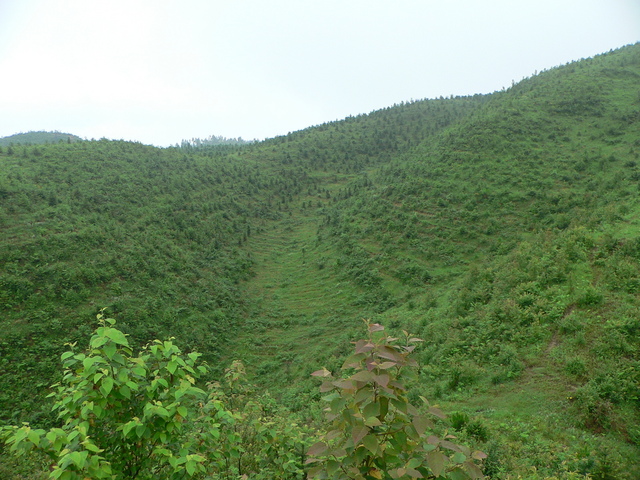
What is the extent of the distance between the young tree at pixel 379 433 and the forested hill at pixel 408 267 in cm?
423

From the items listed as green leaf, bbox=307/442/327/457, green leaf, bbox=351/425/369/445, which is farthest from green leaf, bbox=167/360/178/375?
green leaf, bbox=351/425/369/445

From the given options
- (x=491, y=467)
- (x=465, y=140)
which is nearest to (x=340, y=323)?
(x=491, y=467)

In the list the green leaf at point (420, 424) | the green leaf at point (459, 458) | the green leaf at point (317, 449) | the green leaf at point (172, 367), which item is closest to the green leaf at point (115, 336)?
the green leaf at point (172, 367)

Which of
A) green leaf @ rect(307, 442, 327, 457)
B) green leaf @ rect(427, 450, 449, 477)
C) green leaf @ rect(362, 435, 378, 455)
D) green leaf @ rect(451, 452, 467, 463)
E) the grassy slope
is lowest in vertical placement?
the grassy slope

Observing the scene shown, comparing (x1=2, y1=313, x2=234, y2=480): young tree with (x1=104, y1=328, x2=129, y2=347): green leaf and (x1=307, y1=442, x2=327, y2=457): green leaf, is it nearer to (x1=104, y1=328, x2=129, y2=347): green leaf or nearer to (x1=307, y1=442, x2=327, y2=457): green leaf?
(x1=104, y1=328, x2=129, y2=347): green leaf

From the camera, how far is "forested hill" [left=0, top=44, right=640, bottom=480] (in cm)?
704

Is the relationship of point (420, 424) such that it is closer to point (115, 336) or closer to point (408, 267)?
point (115, 336)

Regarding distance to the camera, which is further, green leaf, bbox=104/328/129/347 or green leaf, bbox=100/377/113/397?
green leaf, bbox=104/328/129/347

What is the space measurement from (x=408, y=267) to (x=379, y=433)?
57.8 ft

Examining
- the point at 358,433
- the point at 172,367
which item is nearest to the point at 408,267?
the point at 172,367

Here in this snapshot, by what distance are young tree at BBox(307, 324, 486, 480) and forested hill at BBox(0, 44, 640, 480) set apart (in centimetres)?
423

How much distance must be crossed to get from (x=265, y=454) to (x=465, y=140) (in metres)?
33.1

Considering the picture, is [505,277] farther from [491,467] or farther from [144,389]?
[144,389]

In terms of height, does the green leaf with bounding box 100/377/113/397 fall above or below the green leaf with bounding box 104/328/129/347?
below
